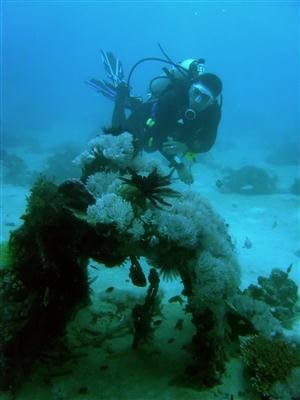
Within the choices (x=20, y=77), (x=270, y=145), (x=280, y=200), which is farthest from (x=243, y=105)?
(x=280, y=200)

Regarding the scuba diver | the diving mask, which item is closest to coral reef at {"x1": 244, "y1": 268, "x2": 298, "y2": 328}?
the scuba diver

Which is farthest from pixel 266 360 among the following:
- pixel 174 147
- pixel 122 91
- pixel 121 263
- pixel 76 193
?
pixel 122 91

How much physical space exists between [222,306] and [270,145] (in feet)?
96.8

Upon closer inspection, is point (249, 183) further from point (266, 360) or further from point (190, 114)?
point (266, 360)

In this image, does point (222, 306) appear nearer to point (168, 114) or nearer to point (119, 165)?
point (119, 165)

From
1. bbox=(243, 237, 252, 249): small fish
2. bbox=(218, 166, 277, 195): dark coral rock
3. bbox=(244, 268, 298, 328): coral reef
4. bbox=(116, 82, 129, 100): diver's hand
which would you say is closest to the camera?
bbox=(244, 268, 298, 328): coral reef

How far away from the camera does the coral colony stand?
11.6 ft

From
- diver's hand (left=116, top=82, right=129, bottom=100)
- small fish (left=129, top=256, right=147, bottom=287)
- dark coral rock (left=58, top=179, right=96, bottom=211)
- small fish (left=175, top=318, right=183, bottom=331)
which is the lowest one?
small fish (left=175, top=318, right=183, bottom=331)

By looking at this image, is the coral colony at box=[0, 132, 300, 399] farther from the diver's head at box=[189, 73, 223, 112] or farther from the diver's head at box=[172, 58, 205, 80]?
the diver's head at box=[172, 58, 205, 80]

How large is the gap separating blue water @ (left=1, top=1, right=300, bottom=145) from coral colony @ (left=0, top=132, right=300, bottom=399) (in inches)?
2282

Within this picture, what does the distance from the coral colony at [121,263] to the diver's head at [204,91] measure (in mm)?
3787

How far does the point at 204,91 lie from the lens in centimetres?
725

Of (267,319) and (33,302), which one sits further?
(267,319)

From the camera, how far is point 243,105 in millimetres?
65500
